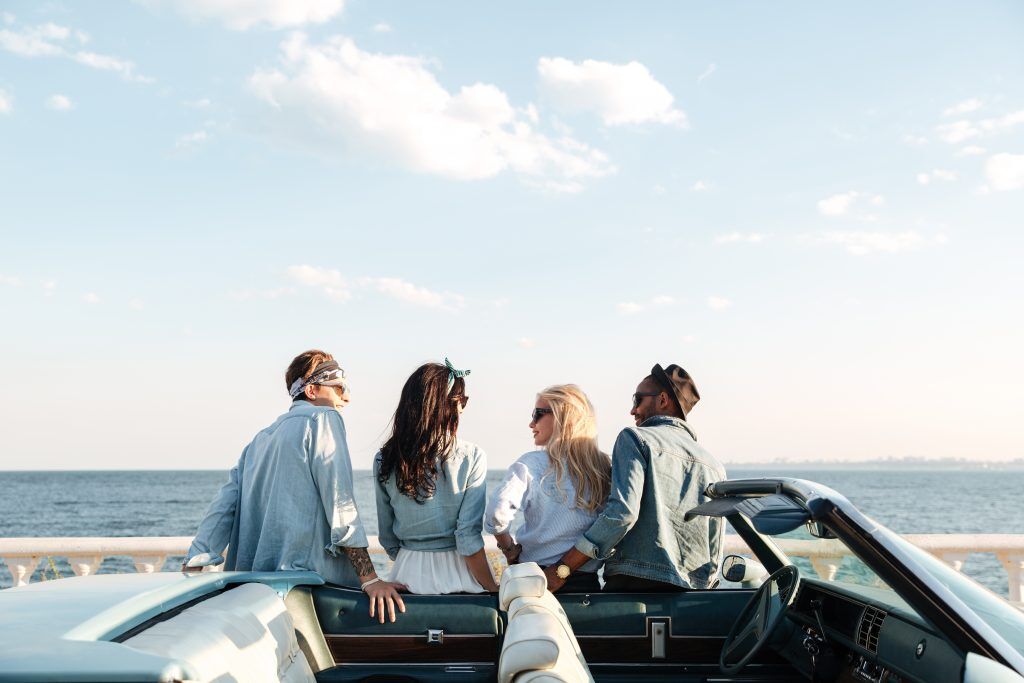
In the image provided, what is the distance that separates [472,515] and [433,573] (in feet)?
0.91

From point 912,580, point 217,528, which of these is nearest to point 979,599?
point 912,580

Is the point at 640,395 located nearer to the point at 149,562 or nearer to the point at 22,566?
the point at 149,562

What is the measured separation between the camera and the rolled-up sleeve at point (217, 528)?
343 cm

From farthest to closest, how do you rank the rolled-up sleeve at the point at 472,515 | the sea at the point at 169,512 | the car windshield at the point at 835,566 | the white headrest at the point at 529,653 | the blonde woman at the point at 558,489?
the sea at the point at 169,512 → the blonde woman at the point at 558,489 → the rolled-up sleeve at the point at 472,515 → the car windshield at the point at 835,566 → the white headrest at the point at 529,653

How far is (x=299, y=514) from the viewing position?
3369 millimetres

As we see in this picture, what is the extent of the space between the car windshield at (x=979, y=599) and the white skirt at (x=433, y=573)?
70.2 inches

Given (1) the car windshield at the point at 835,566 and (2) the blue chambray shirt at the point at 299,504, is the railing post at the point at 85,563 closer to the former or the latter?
(2) the blue chambray shirt at the point at 299,504

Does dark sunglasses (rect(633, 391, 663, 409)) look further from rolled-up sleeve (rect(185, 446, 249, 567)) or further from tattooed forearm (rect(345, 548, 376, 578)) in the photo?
rolled-up sleeve (rect(185, 446, 249, 567))

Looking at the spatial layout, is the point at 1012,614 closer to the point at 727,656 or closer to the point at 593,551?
the point at 727,656

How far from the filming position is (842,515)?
2.06m

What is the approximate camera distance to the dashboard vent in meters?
2.70

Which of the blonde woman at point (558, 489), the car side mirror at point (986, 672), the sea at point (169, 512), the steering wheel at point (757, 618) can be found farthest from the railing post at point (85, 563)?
the sea at point (169, 512)

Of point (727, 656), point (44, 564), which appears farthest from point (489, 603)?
point (44, 564)

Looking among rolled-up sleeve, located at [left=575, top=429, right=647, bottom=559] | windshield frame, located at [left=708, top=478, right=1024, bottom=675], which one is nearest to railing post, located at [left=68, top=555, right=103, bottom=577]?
rolled-up sleeve, located at [left=575, top=429, right=647, bottom=559]
